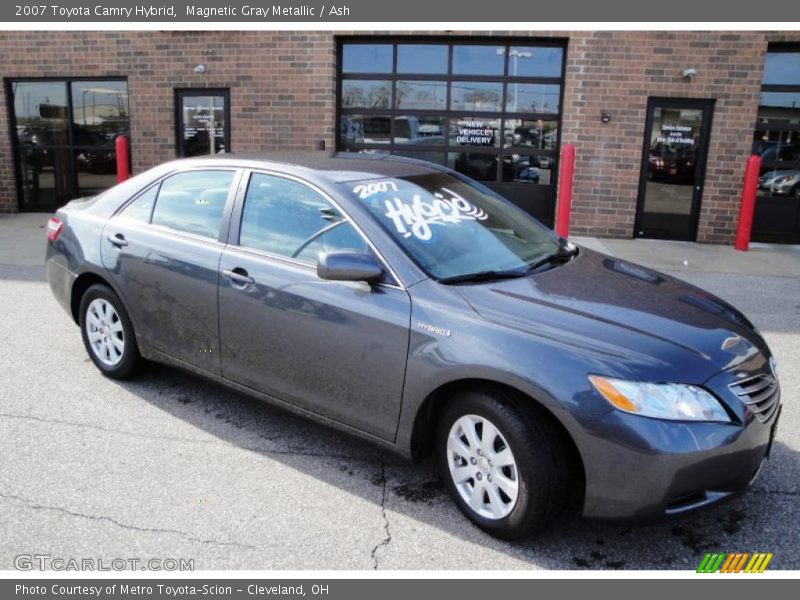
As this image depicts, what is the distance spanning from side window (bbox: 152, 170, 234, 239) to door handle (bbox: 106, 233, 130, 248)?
0.74 feet

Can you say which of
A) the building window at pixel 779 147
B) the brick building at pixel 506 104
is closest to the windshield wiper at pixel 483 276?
the brick building at pixel 506 104

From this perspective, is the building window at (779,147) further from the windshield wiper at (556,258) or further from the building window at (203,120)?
the building window at (203,120)

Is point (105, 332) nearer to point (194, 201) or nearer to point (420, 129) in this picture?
point (194, 201)

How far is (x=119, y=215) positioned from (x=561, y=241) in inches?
111

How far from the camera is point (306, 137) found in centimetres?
1158

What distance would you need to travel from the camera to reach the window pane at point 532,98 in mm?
11109

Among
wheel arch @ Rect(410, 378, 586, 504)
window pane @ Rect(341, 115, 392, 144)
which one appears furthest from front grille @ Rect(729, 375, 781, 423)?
window pane @ Rect(341, 115, 392, 144)

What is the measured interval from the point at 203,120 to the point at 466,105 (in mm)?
4526

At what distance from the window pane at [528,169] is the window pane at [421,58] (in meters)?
1.82

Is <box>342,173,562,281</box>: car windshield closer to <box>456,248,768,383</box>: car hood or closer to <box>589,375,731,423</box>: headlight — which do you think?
<box>456,248,768,383</box>: car hood

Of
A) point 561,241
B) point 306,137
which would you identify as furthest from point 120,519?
point 306,137

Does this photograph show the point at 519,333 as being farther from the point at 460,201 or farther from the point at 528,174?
the point at 528,174

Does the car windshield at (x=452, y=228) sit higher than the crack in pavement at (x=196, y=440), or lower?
higher

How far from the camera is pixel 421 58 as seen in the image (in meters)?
11.3
